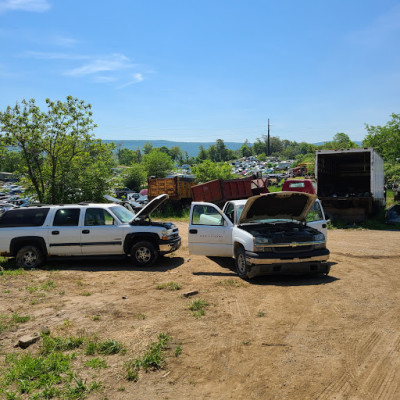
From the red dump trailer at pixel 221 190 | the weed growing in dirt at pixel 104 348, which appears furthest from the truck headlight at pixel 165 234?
the red dump trailer at pixel 221 190

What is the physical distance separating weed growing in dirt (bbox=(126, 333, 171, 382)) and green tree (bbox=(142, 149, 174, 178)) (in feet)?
211

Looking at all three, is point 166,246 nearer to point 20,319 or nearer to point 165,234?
point 165,234

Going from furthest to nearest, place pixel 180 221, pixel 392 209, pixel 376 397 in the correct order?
1. pixel 180 221
2. pixel 392 209
3. pixel 376 397

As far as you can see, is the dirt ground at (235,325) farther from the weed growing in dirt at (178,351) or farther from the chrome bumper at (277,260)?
the chrome bumper at (277,260)

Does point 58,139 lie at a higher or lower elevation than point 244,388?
higher

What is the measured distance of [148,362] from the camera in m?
4.09

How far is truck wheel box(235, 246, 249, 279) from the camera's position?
7.89m

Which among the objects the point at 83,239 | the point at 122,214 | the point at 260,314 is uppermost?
the point at 122,214

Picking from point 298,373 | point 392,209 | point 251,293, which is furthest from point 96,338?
point 392,209

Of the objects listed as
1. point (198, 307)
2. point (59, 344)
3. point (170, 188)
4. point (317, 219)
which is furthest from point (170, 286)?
point (170, 188)

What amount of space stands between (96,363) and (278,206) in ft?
17.6

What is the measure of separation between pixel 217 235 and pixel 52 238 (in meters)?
4.20

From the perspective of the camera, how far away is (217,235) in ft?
29.0

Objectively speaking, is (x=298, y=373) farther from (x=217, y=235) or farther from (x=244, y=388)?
(x=217, y=235)
